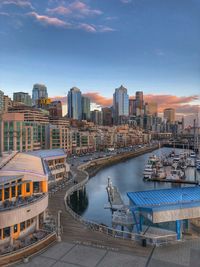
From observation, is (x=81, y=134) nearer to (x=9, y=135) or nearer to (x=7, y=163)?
(x=9, y=135)

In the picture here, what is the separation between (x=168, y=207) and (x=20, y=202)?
13.7 meters

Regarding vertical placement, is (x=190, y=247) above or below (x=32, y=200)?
below

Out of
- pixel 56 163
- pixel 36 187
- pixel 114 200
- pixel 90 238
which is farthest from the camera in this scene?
pixel 56 163

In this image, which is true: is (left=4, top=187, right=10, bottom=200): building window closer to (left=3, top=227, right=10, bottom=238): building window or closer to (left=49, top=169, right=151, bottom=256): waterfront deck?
(left=3, top=227, right=10, bottom=238): building window

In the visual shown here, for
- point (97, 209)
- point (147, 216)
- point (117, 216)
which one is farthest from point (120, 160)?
point (147, 216)

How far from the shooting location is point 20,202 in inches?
1028

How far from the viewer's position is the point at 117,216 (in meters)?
36.6

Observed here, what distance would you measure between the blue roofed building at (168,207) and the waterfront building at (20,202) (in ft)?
31.1

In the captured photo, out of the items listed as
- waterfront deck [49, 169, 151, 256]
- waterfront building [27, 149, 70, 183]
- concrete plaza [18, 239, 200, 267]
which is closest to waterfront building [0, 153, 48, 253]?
waterfront deck [49, 169, 151, 256]

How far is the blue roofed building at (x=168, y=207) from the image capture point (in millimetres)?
25828

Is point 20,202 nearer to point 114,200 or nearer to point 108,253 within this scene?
point 108,253

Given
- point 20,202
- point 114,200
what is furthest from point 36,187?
point 114,200

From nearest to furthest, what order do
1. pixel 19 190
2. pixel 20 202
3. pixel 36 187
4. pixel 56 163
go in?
pixel 20 202 → pixel 19 190 → pixel 36 187 → pixel 56 163

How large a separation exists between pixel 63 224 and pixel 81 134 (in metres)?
114
